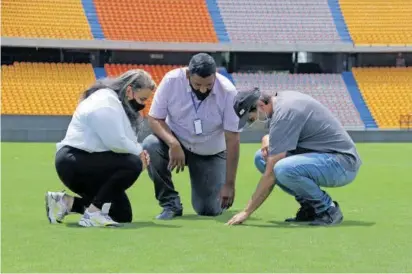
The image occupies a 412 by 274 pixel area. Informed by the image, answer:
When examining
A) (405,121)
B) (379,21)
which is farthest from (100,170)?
(379,21)

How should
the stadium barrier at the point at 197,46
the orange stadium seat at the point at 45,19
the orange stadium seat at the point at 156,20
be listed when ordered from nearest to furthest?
the stadium barrier at the point at 197,46 → the orange stadium seat at the point at 45,19 → the orange stadium seat at the point at 156,20

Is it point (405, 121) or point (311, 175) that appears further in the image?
point (405, 121)

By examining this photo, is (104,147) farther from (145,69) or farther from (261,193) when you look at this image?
(145,69)

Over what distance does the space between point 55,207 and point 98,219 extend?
0.48m

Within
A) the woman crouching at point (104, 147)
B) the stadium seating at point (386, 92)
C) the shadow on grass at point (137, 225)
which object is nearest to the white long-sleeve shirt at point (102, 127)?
the woman crouching at point (104, 147)

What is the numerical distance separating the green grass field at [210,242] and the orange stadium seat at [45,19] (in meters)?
21.6

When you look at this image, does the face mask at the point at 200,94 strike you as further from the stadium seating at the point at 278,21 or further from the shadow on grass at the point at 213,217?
the stadium seating at the point at 278,21

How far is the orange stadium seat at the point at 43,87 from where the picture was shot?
89.8 feet

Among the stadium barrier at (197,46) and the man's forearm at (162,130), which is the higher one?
the man's forearm at (162,130)

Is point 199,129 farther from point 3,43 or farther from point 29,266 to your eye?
point 3,43

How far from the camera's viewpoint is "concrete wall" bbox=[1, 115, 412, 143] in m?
24.9

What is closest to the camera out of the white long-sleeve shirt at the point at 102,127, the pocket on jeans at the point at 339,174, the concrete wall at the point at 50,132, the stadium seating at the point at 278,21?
the white long-sleeve shirt at the point at 102,127

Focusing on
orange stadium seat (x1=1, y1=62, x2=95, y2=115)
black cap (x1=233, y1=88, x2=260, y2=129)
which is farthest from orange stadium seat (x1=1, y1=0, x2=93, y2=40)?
black cap (x1=233, y1=88, x2=260, y2=129)

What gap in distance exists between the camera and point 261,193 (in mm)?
6332
